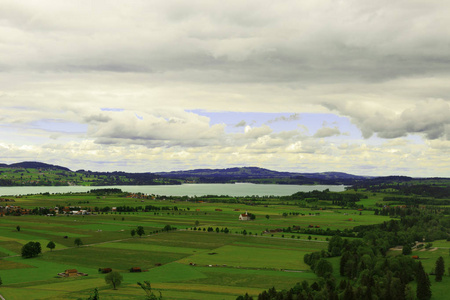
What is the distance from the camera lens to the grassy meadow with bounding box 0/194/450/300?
221ft

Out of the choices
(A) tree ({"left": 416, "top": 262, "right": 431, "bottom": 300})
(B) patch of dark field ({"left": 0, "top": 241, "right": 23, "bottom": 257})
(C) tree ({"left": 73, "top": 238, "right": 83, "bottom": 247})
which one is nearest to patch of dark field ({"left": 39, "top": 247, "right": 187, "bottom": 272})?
(C) tree ({"left": 73, "top": 238, "right": 83, "bottom": 247})

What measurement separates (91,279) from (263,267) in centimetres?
3685

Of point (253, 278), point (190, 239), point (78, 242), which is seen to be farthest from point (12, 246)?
point (253, 278)

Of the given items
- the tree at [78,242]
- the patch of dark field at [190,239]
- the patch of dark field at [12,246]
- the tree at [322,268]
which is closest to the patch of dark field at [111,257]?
the tree at [78,242]

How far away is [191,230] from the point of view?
14525 cm

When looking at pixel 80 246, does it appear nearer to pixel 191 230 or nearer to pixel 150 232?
pixel 150 232

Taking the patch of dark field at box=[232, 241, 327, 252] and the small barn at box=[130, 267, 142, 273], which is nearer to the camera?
the small barn at box=[130, 267, 142, 273]

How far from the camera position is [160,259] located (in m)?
93.5

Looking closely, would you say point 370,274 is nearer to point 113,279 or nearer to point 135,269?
point 135,269

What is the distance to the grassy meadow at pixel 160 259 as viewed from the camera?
67.3m

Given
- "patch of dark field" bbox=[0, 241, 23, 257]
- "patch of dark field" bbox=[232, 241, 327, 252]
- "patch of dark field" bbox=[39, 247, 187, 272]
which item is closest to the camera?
"patch of dark field" bbox=[39, 247, 187, 272]

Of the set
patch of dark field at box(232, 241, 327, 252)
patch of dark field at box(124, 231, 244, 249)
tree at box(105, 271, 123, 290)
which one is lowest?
patch of dark field at box(124, 231, 244, 249)

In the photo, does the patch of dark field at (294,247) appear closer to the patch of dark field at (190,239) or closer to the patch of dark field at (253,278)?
the patch of dark field at (190,239)

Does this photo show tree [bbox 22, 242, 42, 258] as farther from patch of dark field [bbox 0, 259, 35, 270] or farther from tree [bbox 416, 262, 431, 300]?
tree [bbox 416, 262, 431, 300]
